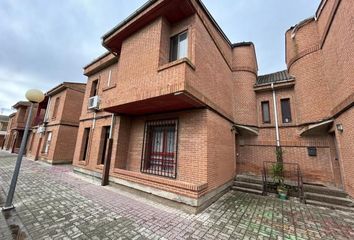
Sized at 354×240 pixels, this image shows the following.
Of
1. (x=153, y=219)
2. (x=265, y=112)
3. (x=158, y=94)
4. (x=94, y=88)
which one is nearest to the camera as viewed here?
(x=153, y=219)

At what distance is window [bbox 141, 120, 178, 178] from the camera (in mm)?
5980

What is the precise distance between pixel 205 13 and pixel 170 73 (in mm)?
3412

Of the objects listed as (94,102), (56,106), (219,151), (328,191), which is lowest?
(328,191)

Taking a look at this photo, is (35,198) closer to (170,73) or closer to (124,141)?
(124,141)

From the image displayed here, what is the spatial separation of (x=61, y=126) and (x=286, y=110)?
15.7m

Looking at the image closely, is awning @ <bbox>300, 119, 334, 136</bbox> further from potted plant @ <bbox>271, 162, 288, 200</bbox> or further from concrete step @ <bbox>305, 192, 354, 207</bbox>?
concrete step @ <bbox>305, 192, 354, 207</bbox>

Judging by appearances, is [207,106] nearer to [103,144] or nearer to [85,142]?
[103,144]

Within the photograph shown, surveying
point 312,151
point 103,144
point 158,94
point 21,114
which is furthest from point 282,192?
point 21,114

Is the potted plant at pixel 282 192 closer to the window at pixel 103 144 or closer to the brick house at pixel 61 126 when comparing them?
the window at pixel 103 144

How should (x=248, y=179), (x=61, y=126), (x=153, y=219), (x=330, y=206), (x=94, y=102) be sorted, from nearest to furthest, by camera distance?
1. (x=153, y=219)
2. (x=330, y=206)
3. (x=248, y=179)
4. (x=94, y=102)
5. (x=61, y=126)

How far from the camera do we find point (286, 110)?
808 centimetres

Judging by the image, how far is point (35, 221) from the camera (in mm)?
3615

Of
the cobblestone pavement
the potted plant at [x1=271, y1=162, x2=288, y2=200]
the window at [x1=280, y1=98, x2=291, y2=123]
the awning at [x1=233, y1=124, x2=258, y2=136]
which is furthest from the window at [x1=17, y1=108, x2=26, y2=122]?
the window at [x1=280, y1=98, x2=291, y2=123]

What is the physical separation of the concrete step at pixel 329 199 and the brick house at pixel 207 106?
0.39 meters
